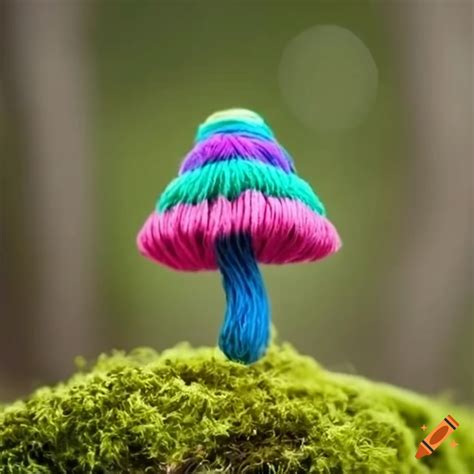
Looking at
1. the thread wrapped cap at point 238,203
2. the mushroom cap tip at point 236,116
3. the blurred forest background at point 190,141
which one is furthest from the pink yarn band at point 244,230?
the blurred forest background at point 190,141

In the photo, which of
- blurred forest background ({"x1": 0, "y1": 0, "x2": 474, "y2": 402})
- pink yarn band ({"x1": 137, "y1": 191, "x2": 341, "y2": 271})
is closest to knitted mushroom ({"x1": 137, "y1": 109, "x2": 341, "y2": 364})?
pink yarn band ({"x1": 137, "y1": 191, "x2": 341, "y2": 271})

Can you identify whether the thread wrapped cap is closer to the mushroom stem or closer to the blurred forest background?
the mushroom stem

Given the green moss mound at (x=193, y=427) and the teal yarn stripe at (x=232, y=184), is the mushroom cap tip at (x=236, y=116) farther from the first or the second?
the green moss mound at (x=193, y=427)

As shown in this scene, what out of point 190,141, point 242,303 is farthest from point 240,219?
point 190,141

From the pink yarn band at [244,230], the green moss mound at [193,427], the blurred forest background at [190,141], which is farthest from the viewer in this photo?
the blurred forest background at [190,141]

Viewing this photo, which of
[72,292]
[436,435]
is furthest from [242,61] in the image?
[436,435]

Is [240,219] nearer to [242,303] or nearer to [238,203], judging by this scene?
[238,203]
